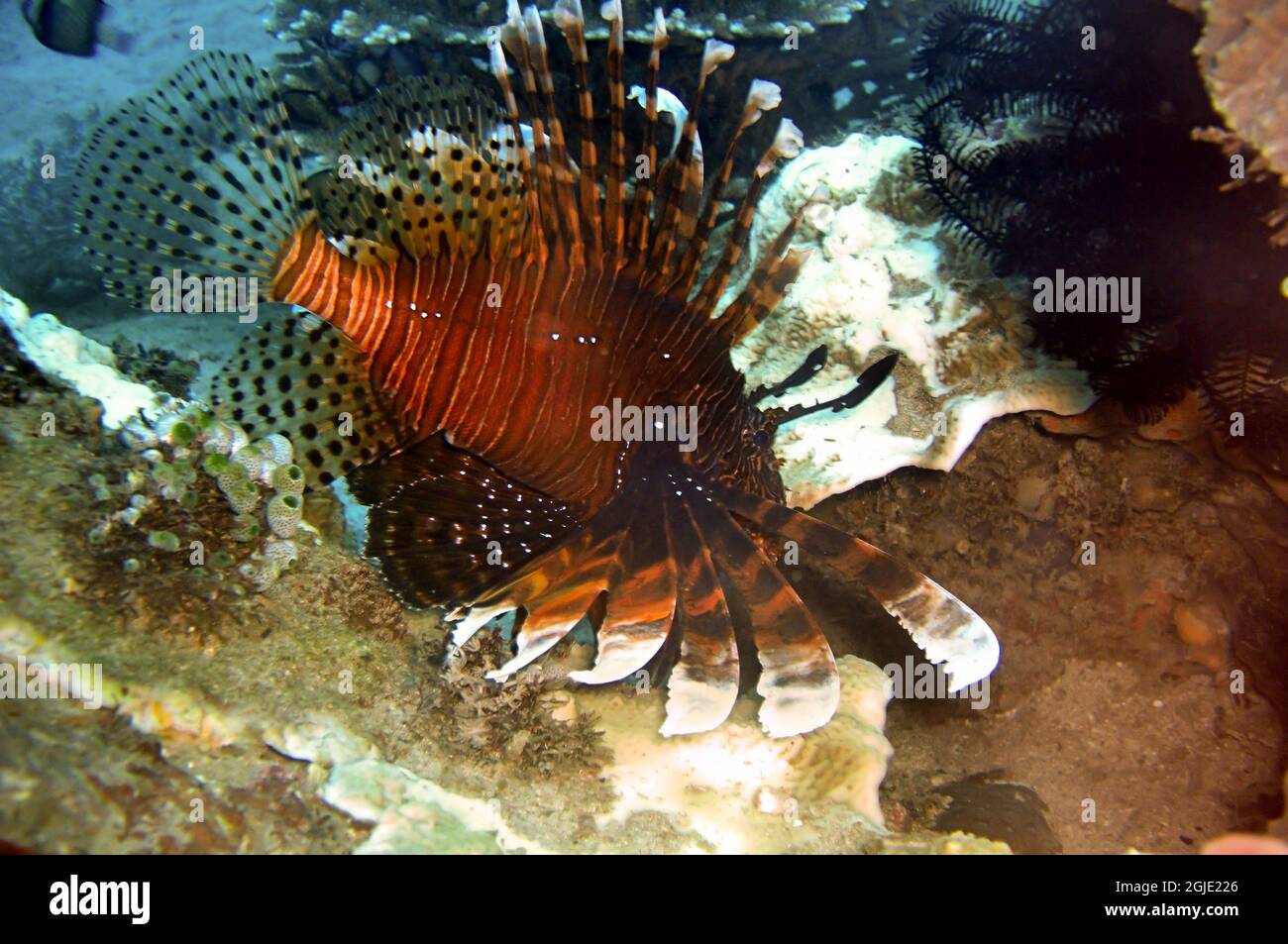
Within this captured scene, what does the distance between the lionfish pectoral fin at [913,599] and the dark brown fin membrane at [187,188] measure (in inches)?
87.4

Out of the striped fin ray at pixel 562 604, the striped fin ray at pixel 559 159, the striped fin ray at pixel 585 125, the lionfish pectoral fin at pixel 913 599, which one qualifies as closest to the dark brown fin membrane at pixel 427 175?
the striped fin ray at pixel 559 159

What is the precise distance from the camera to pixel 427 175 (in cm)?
271

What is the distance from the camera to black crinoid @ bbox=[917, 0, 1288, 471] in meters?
2.38

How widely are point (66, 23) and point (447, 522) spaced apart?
19.9 ft

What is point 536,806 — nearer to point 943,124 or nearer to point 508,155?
point 508,155

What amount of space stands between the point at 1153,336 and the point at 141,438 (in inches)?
147

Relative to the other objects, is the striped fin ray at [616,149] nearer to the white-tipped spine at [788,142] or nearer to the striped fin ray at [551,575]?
the white-tipped spine at [788,142]

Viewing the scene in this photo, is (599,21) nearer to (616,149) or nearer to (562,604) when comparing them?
(616,149)

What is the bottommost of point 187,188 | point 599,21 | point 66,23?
point 187,188

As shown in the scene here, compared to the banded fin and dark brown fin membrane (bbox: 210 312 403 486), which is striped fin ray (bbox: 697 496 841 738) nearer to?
the banded fin

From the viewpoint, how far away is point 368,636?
2.66 m

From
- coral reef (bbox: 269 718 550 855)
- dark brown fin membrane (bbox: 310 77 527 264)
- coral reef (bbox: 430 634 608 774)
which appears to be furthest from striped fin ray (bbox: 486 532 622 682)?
dark brown fin membrane (bbox: 310 77 527 264)

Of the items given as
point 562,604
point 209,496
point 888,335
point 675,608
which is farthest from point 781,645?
point 209,496

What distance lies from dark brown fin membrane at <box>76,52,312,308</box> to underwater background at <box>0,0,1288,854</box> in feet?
0.07
